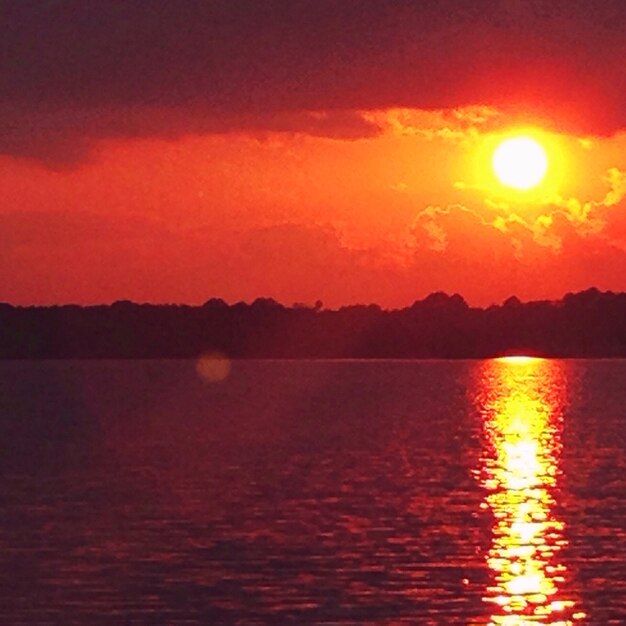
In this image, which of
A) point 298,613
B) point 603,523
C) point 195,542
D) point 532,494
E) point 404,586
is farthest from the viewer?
point 532,494

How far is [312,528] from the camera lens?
51969 millimetres

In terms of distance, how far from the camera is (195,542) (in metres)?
48.1

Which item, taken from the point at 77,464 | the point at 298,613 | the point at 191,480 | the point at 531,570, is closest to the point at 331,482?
the point at 191,480

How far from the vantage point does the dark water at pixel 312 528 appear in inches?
1490

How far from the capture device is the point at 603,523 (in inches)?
2112

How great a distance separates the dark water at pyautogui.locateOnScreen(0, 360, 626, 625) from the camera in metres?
37.8

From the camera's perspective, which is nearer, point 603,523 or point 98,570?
point 98,570

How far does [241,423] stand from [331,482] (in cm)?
5492

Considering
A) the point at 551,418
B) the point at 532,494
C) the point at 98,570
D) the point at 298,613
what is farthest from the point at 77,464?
the point at 551,418

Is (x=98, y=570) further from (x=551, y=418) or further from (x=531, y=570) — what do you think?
(x=551, y=418)

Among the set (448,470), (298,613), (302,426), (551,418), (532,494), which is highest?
(551,418)

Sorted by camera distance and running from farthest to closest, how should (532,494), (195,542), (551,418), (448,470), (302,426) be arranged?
(551,418)
(302,426)
(448,470)
(532,494)
(195,542)

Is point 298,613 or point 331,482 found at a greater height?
point 331,482

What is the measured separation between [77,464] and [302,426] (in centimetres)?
4068
